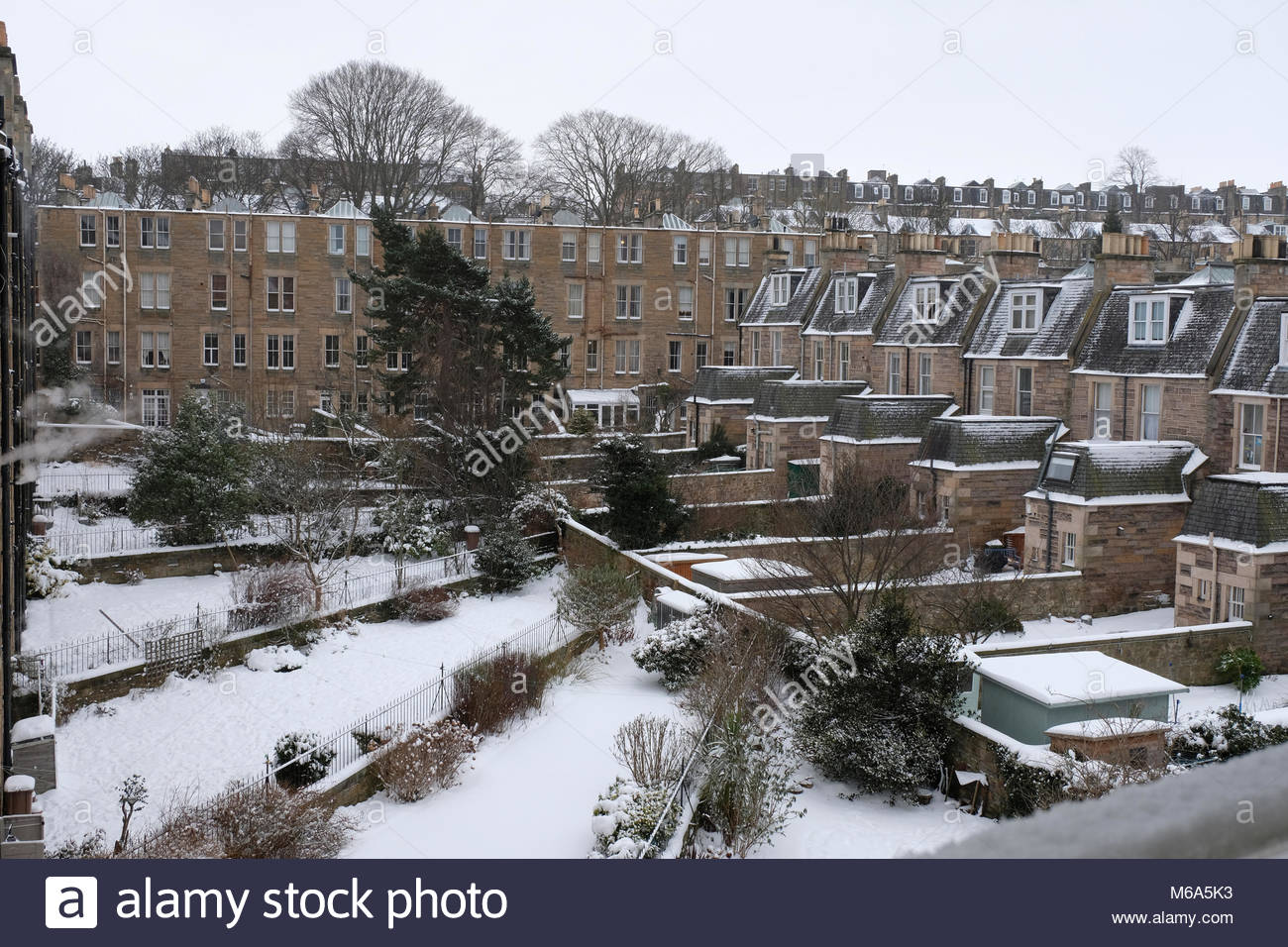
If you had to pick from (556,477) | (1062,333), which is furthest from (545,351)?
(1062,333)

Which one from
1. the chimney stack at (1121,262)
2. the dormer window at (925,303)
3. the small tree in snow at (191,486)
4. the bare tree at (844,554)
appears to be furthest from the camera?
the dormer window at (925,303)

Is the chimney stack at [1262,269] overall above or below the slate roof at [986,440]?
above

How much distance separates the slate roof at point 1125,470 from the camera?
25.3 meters

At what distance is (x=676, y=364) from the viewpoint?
5481cm

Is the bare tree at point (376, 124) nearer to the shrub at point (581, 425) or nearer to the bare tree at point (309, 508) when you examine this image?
the shrub at point (581, 425)

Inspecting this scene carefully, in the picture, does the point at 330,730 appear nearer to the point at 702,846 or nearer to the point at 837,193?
the point at 702,846

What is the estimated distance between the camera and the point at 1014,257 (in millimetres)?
36656

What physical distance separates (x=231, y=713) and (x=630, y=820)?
30.5 feet

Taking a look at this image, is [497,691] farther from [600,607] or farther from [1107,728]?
[1107,728]

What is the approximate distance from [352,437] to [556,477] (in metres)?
6.76

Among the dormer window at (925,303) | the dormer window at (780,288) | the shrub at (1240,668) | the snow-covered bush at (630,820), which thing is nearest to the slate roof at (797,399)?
the dormer window at (925,303)

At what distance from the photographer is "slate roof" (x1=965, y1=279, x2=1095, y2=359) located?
104 ft

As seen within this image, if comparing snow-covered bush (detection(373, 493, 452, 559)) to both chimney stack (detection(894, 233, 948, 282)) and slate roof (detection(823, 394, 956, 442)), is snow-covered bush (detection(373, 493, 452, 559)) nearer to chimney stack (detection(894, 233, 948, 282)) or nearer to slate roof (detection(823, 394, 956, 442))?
slate roof (detection(823, 394, 956, 442))

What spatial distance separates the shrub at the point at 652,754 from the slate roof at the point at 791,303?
3092 centimetres
